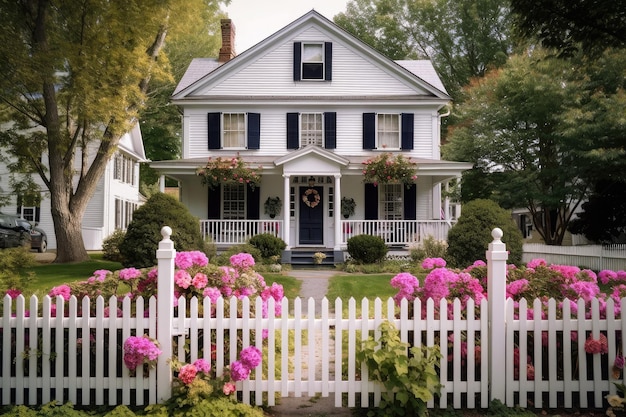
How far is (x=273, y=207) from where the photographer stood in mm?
19312

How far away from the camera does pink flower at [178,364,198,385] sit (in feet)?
15.1

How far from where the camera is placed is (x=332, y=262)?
57.1 feet

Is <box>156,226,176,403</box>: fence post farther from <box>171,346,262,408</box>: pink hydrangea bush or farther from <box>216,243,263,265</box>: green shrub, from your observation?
<box>216,243,263,265</box>: green shrub

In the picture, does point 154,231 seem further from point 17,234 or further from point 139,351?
point 17,234

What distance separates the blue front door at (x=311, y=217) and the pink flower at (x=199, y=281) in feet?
45.9

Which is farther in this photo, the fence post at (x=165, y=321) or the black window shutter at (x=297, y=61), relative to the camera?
the black window shutter at (x=297, y=61)

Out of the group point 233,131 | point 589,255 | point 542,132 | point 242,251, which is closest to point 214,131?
point 233,131

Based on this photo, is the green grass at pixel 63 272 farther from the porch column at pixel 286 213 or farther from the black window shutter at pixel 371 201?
the black window shutter at pixel 371 201

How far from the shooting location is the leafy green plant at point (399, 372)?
178 inches

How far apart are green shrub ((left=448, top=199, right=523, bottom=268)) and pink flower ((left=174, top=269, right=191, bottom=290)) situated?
1031 cm

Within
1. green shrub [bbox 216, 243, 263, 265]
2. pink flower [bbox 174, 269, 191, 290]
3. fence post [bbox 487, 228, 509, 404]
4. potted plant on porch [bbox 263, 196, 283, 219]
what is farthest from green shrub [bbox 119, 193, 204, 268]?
fence post [bbox 487, 228, 509, 404]

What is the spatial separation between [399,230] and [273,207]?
183 inches

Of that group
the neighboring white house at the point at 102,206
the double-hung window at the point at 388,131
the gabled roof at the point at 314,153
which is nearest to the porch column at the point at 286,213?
the gabled roof at the point at 314,153

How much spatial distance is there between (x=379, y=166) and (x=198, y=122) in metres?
7.16
